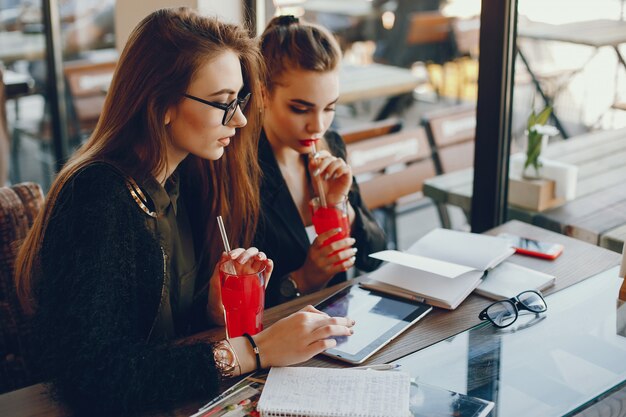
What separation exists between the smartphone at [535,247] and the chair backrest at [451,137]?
123 centimetres

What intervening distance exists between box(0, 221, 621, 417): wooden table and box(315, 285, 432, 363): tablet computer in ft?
0.05

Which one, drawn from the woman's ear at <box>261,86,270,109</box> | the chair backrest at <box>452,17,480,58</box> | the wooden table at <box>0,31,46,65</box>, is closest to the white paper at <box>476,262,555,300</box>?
the woman's ear at <box>261,86,270,109</box>

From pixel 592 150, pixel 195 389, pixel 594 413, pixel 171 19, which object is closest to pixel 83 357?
pixel 195 389

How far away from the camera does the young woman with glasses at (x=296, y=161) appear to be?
1758mm

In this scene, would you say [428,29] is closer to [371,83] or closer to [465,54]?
[465,54]

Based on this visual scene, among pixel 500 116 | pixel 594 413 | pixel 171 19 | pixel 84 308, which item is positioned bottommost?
pixel 594 413

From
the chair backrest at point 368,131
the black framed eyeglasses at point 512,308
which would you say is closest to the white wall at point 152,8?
the chair backrest at point 368,131

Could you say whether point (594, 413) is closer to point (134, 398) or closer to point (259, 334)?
point (259, 334)

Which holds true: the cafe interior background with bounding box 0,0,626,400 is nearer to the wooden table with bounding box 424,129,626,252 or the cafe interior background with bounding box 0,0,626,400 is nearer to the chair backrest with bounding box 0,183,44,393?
the wooden table with bounding box 424,129,626,252

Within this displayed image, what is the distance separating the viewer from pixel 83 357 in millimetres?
1213

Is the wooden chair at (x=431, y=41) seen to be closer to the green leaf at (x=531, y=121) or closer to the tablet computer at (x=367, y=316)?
the green leaf at (x=531, y=121)

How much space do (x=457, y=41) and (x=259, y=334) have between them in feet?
15.5

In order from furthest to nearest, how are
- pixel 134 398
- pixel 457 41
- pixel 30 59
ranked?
pixel 457 41 → pixel 30 59 → pixel 134 398

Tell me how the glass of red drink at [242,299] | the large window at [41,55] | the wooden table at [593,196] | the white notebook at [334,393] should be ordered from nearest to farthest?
the white notebook at [334,393] < the glass of red drink at [242,299] < the wooden table at [593,196] < the large window at [41,55]
